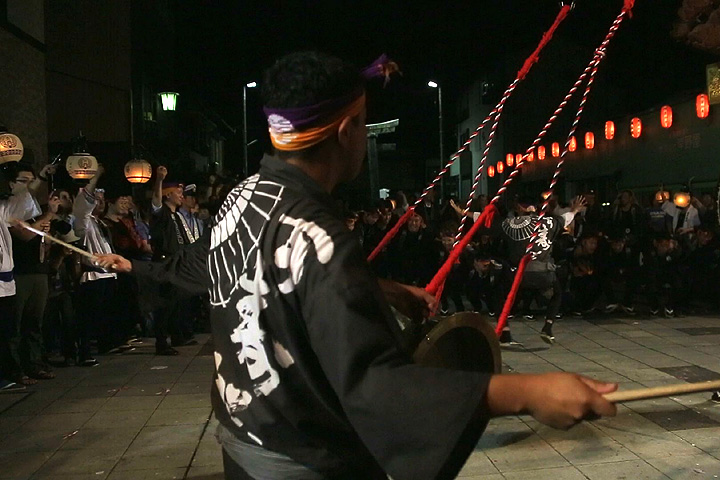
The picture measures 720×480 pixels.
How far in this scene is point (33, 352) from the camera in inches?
330

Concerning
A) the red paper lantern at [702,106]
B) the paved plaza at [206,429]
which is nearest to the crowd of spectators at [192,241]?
the paved plaza at [206,429]

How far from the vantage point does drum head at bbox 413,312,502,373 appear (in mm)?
2479

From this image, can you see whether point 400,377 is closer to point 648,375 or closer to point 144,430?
point 144,430

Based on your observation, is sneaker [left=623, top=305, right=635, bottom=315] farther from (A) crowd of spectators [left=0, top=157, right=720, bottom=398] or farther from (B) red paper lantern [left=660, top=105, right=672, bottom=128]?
(B) red paper lantern [left=660, top=105, right=672, bottom=128]

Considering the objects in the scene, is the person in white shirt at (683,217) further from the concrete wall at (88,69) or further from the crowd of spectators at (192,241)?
the concrete wall at (88,69)

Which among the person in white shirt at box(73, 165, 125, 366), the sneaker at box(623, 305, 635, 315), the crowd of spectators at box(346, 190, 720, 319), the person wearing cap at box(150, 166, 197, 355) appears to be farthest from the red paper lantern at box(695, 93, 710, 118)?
the person in white shirt at box(73, 165, 125, 366)

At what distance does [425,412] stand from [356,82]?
2.80ft

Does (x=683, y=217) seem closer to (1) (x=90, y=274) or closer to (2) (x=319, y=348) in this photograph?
(1) (x=90, y=274)

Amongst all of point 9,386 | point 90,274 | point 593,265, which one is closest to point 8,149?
point 90,274

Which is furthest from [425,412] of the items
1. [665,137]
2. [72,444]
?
[665,137]

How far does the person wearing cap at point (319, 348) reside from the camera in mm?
1522

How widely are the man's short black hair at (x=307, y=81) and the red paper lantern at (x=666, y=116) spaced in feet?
66.8

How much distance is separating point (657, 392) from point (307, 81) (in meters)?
1.09

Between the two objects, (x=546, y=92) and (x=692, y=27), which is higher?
(x=546, y=92)
